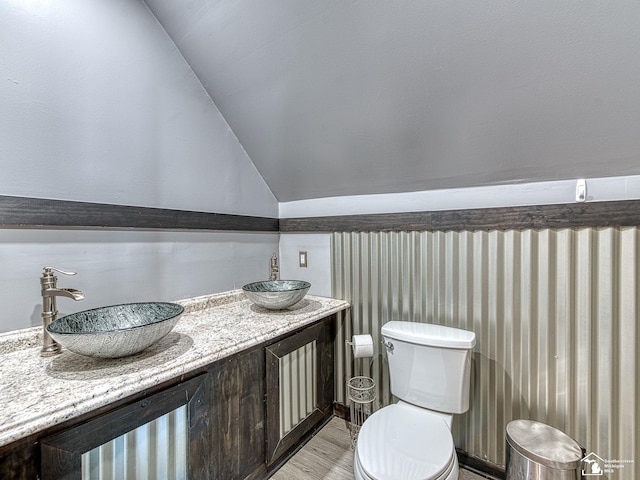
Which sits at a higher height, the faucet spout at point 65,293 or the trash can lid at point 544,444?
the faucet spout at point 65,293

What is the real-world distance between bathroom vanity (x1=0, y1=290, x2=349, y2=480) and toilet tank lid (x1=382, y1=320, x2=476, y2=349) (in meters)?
0.41

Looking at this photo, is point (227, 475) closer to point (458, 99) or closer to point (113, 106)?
point (113, 106)

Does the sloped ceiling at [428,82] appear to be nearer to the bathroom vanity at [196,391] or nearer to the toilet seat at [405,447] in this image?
the bathroom vanity at [196,391]

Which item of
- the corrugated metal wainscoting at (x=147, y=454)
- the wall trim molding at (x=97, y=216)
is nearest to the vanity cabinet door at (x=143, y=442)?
the corrugated metal wainscoting at (x=147, y=454)

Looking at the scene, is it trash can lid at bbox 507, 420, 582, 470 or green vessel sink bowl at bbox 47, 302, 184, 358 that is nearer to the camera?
green vessel sink bowl at bbox 47, 302, 184, 358

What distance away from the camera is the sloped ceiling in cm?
108

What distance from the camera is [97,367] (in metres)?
1.05

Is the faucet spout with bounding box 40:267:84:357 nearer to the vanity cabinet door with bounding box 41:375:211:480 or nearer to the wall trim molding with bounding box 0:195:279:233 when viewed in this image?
the wall trim molding with bounding box 0:195:279:233

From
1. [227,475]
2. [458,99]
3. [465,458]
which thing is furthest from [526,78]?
[227,475]

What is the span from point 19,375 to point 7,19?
4.28 ft

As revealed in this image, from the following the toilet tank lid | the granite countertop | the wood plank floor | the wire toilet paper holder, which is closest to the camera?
the granite countertop

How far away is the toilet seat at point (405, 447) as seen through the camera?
113cm

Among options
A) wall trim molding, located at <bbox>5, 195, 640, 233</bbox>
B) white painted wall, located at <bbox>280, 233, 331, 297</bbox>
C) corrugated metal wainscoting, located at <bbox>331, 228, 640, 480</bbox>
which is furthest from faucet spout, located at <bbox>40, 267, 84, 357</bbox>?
corrugated metal wainscoting, located at <bbox>331, 228, 640, 480</bbox>

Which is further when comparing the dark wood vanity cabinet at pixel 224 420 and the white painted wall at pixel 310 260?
the white painted wall at pixel 310 260
